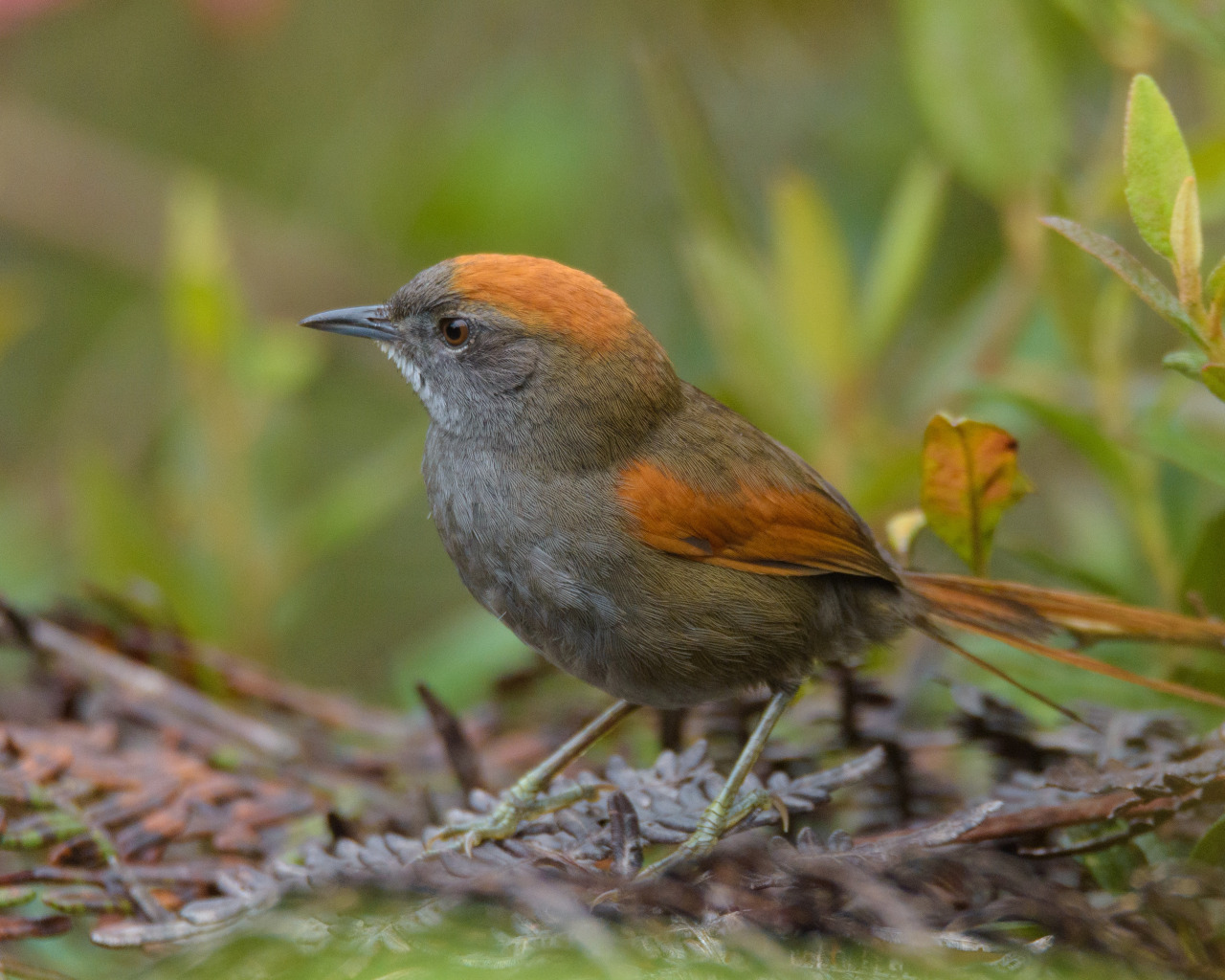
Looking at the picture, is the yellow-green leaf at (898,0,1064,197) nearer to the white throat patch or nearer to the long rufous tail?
the long rufous tail

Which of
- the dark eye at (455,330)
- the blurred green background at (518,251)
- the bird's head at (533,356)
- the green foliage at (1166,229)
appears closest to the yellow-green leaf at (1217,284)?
the green foliage at (1166,229)

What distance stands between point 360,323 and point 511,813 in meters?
1.50

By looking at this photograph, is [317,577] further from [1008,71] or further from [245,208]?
[1008,71]

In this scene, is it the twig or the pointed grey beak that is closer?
the twig

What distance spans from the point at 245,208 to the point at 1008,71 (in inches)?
147

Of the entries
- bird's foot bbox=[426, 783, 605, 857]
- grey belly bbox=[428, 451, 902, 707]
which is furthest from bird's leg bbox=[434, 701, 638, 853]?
grey belly bbox=[428, 451, 902, 707]

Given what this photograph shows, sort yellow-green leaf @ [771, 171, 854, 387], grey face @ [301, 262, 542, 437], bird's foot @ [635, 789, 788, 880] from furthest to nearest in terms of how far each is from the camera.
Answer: yellow-green leaf @ [771, 171, 854, 387] < grey face @ [301, 262, 542, 437] < bird's foot @ [635, 789, 788, 880]

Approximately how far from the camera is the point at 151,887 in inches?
84.7

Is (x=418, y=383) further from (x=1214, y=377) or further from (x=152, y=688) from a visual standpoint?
(x=1214, y=377)

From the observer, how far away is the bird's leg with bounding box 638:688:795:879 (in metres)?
1.95

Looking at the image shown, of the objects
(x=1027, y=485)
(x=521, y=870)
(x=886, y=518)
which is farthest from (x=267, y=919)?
(x=886, y=518)

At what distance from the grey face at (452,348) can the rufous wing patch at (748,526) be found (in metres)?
0.42

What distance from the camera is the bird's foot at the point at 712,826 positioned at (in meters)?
1.93

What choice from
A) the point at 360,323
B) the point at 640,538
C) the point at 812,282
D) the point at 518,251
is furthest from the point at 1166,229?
the point at 518,251
